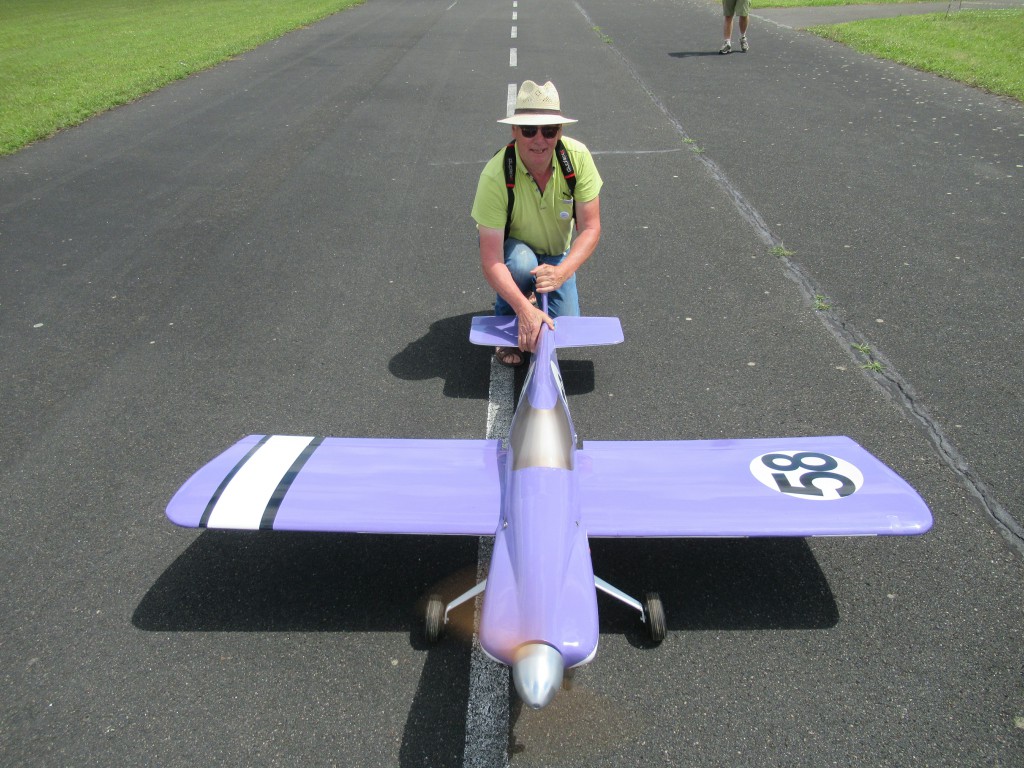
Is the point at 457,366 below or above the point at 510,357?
below

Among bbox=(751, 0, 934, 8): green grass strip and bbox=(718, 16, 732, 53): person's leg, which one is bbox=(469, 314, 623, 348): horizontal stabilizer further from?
bbox=(751, 0, 934, 8): green grass strip

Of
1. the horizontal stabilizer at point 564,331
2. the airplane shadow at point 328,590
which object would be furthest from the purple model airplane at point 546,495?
the horizontal stabilizer at point 564,331

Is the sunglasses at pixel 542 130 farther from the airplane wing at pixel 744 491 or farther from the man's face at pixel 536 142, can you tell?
the airplane wing at pixel 744 491

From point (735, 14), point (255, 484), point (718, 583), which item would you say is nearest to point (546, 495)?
point (718, 583)

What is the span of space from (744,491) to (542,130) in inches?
106

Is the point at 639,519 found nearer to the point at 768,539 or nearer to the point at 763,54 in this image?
the point at 768,539

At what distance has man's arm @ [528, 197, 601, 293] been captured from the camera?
5.08 metres

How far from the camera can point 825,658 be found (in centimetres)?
330

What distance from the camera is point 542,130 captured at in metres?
4.72

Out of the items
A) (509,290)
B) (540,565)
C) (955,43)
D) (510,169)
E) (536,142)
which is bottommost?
(540,565)

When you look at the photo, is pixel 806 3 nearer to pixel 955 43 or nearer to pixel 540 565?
pixel 955 43

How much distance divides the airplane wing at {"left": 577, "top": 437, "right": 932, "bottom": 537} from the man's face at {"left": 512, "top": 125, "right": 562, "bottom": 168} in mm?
2061

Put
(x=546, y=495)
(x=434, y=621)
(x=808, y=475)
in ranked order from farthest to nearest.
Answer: (x=808, y=475) < (x=434, y=621) < (x=546, y=495)

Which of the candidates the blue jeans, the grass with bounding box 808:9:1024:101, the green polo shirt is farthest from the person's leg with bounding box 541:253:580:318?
the grass with bounding box 808:9:1024:101
